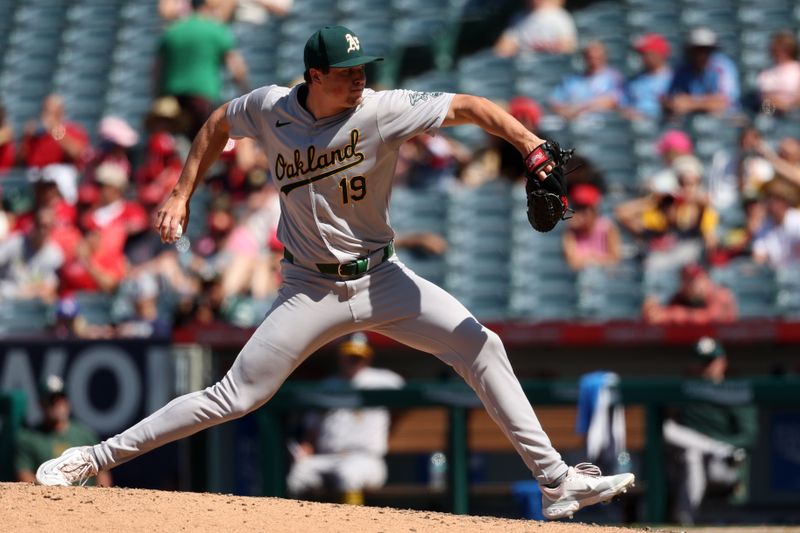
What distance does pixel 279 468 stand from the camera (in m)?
8.32

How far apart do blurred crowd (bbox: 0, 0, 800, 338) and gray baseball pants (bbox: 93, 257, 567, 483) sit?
12.2 feet

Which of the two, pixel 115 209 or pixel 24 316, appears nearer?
pixel 24 316

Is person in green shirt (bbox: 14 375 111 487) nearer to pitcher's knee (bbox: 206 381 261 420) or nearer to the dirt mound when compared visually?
the dirt mound

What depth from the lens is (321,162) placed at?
4.87 m

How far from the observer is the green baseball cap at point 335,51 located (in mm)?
4727

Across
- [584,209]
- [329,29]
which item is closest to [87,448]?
[329,29]

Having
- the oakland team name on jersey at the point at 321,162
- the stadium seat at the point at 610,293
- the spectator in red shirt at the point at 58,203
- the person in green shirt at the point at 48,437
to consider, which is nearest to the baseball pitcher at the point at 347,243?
the oakland team name on jersey at the point at 321,162

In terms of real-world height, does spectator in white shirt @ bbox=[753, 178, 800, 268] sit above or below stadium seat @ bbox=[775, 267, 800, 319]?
above

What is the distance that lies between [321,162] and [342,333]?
0.61 meters

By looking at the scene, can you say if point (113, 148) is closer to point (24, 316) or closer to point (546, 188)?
point (24, 316)

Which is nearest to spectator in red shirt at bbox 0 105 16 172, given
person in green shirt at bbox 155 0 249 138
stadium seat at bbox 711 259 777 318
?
person in green shirt at bbox 155 0 249 138

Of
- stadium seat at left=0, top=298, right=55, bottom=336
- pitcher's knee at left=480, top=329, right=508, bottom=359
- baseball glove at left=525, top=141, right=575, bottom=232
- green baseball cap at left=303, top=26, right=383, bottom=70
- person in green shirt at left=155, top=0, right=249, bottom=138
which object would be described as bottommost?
pitcher's knee at left=480, top=329, right=508, bottom=359

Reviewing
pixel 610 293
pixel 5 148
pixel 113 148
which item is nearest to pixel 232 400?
pixel 610 293

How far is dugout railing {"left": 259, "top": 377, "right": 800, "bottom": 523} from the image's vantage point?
7863 mm
